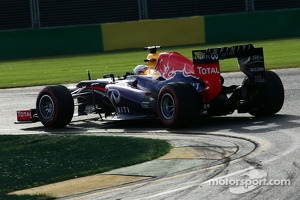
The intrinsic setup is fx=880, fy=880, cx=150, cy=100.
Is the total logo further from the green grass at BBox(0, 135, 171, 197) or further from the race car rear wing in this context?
the green grass at BBox(0, 135, 171, 197)

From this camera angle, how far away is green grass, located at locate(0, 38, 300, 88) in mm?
23812

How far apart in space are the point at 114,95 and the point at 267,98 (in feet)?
8.34

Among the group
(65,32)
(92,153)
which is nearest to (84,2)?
(65,32)

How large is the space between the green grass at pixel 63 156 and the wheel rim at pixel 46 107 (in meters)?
1.55

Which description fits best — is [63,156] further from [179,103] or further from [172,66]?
[172,66]

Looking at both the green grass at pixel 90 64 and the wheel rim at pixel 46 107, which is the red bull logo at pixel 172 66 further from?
the green grass at pixel 90 64

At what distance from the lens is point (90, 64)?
28.3m

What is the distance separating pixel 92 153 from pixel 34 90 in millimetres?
10670

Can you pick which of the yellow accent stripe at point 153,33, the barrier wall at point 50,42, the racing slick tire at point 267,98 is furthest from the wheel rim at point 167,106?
the barrier wall at point 50,42

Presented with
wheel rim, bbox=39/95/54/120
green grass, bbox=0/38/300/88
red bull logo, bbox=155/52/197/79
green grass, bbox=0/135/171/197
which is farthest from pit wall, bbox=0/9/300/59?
green grass, bbox=0/135/171/197

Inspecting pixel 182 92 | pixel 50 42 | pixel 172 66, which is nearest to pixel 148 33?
pixel 50 42

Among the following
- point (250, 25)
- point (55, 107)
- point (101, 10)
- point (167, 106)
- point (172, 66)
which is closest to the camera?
point (167, 106)

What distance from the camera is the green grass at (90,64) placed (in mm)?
23812

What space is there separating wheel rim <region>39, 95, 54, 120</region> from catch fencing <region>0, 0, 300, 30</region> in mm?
20665
